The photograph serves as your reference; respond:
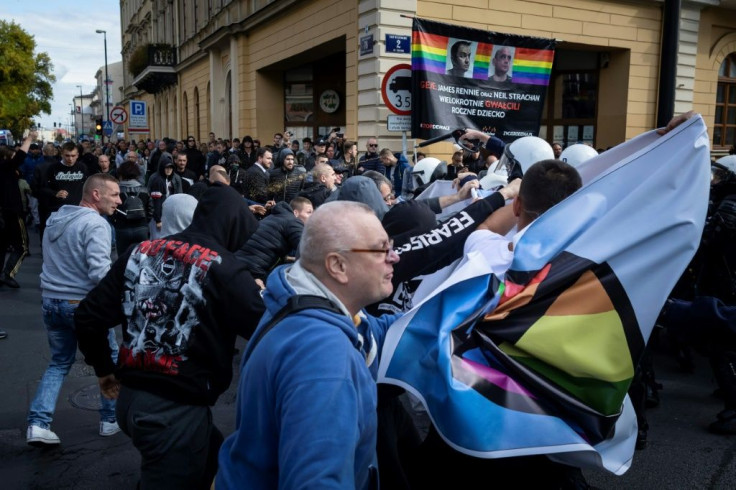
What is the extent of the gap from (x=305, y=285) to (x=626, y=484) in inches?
Answer: 119

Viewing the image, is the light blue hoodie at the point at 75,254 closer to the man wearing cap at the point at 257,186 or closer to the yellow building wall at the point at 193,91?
the man wearing cap at the point at 257,186

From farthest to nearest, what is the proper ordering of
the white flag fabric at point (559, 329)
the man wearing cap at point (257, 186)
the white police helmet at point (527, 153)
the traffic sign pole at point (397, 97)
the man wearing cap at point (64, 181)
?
1. the traffic sign pole at point (397, 97)
2. the man wearing cap at point (64, 181)
3. the man wearing cap at point (257, 186)
4. the white police helmet at point (527, 153)
5. the white flag fabric at point (559, 329)

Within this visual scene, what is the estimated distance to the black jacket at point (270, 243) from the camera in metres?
4.89

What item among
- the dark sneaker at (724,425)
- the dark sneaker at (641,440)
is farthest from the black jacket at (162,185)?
the dark sneaker at (724,425)

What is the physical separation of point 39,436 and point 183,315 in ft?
7.51

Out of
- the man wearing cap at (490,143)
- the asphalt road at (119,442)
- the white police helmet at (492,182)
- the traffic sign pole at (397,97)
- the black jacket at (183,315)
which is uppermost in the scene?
the traffic sign pole at (397,97)

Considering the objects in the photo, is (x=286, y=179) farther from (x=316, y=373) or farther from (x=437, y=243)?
(x=316, y=373)

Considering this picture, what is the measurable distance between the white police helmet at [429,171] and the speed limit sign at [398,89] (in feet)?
10.0

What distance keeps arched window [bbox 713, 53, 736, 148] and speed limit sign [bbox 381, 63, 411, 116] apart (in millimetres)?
11261

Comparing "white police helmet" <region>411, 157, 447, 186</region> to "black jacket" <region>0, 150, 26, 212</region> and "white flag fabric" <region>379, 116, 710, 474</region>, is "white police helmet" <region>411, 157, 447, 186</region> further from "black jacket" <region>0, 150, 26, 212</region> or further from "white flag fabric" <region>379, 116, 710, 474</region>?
"black jacket" <region>0, 150, 26, 212</region>

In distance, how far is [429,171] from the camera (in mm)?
7176

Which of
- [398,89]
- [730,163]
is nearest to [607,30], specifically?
[398,89]

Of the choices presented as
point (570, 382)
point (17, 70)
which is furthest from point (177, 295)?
point (17, 70)

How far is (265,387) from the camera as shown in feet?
5.44
